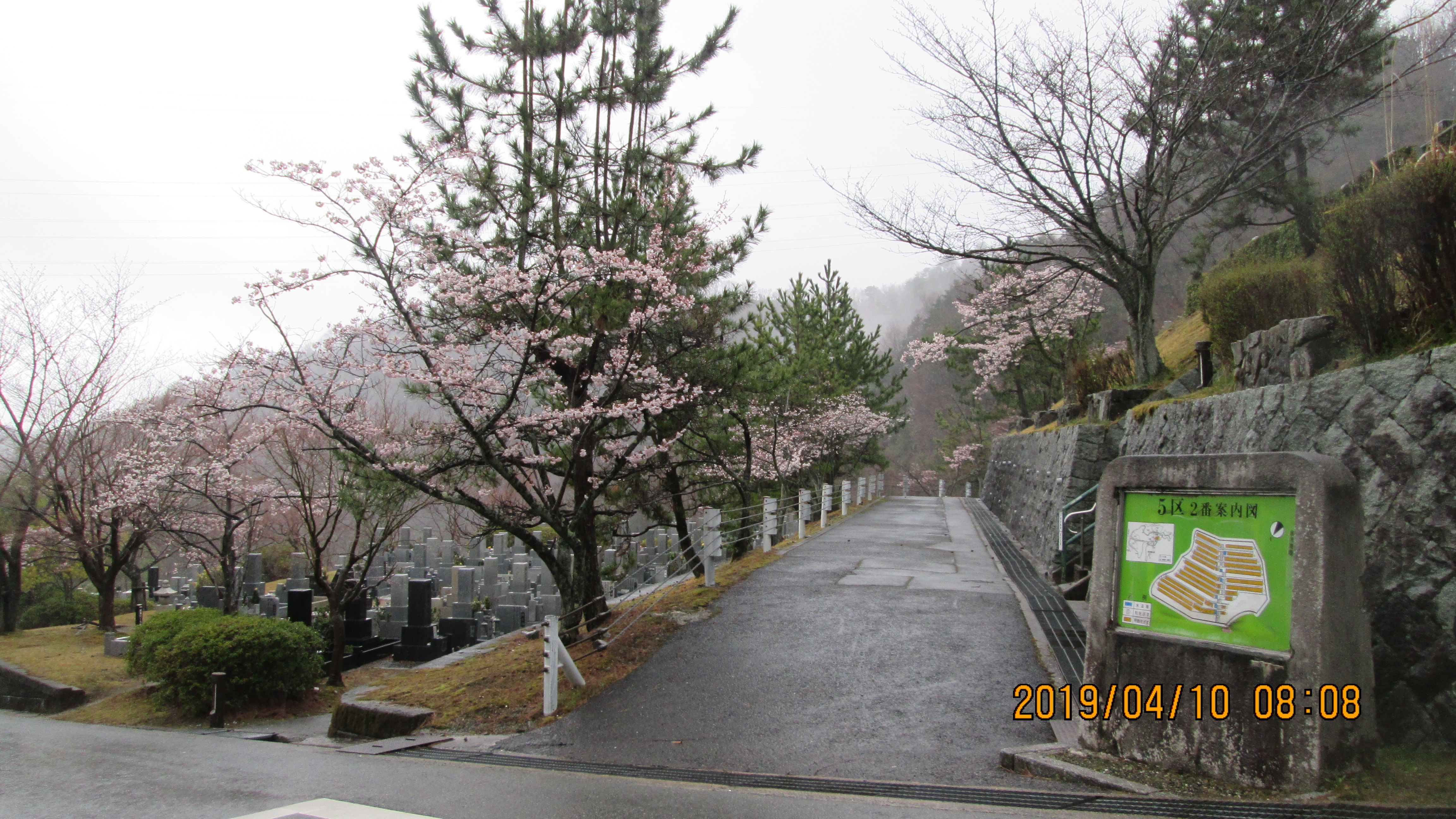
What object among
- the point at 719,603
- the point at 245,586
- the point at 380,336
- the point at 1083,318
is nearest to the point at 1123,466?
the point at 719,603

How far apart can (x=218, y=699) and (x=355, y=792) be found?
5.14m

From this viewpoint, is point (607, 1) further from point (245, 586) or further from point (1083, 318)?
point (1083, 318)

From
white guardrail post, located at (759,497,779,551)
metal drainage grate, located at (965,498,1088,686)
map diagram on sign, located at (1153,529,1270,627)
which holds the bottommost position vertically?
metal drainage grate, located at (965,498,1088,686)

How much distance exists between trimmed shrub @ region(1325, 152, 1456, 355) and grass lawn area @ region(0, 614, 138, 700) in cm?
1475

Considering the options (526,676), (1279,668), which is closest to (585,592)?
(526,676)

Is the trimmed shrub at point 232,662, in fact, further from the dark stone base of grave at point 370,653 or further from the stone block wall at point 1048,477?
the stone block wall at point 1048,477

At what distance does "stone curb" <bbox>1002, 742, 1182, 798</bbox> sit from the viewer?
4113 mm

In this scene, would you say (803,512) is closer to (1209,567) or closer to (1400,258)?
(1400,258)

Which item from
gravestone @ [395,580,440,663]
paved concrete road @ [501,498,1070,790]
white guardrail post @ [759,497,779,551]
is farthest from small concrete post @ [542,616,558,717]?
white guardrail post @ [759,497,779,551]

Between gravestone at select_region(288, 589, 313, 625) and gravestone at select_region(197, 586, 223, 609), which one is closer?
gravestone at select_region(288, 589, 313, 625)

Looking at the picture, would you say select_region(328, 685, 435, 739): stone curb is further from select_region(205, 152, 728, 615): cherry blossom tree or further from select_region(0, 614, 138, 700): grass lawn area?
select_region(0, 614, 138, 700): grass lawn area

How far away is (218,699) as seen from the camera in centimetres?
867
